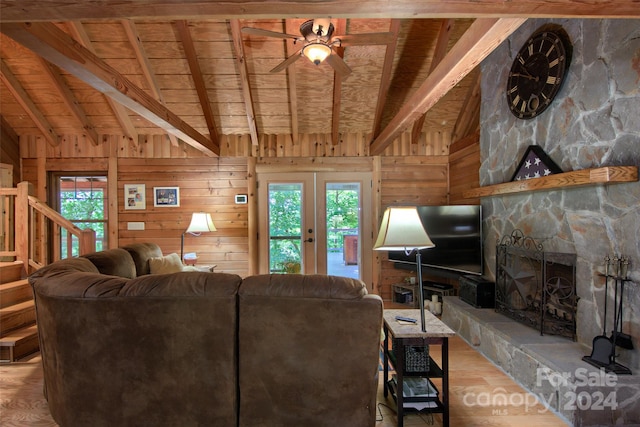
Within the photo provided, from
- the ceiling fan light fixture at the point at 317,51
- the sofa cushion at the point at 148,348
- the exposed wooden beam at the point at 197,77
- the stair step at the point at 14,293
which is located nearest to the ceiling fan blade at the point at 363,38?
the ceiling fan light fixture at the point at 317,51

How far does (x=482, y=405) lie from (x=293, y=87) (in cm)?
388

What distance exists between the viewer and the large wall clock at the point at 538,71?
2471 mm

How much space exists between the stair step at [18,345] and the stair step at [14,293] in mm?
400

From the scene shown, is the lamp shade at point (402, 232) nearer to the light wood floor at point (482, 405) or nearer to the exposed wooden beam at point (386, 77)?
the light wood floor at point (482, 405)

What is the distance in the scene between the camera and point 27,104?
14.0 feet

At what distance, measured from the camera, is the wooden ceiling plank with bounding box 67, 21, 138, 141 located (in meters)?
3.37

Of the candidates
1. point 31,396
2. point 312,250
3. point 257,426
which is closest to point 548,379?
point 257,426

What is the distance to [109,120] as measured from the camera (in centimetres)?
468

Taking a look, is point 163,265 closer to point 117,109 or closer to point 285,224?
point 285,224

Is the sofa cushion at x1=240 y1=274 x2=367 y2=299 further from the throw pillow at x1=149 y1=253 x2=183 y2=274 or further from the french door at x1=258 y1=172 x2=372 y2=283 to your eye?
the french door at x1=258 y1=172 x2=372 y2=283

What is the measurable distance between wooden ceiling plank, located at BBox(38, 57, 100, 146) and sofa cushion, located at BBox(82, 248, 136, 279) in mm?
2768

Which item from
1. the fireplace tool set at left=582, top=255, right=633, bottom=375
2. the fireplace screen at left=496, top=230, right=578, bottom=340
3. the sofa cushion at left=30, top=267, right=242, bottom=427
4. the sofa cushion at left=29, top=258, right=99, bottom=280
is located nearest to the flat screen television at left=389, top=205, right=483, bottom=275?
the fireplace screen at left=496, top=230, right=578, bottom=340

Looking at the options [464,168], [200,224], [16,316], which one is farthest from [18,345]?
[464,168]

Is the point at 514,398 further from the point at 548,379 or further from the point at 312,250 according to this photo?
the point at 312,250
